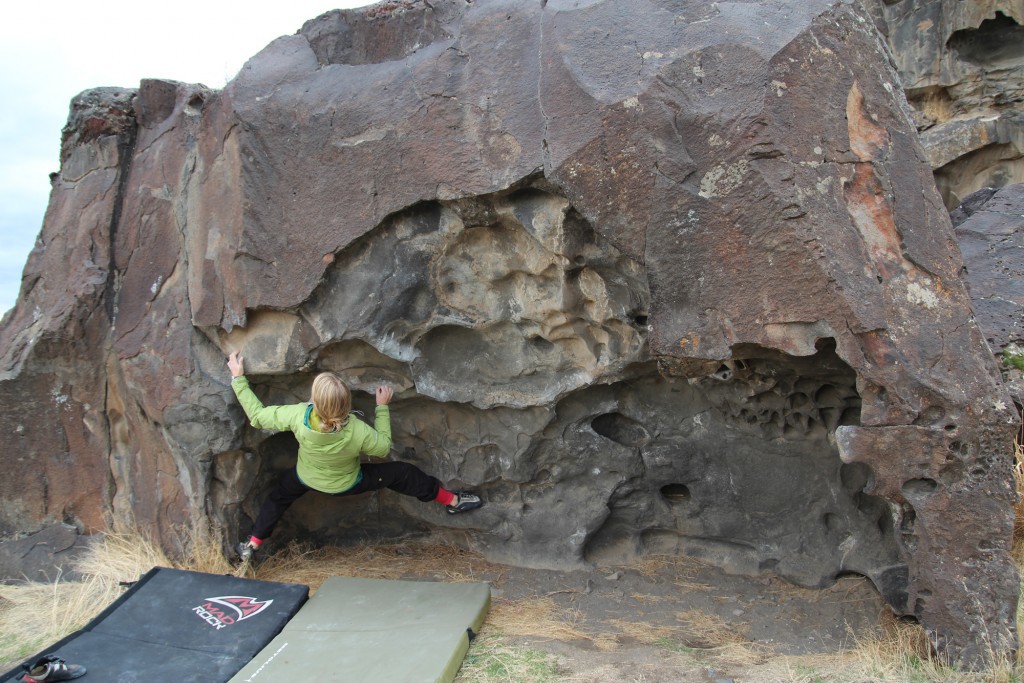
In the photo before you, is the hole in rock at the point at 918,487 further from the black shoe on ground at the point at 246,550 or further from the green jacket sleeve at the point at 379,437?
the black shoe on ground at the point at 246,550

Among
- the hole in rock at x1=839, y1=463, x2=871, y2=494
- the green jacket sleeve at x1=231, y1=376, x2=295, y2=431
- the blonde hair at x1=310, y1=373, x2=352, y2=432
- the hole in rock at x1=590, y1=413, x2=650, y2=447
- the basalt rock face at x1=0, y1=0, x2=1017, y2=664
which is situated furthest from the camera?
the hole in rock at x1=590, y1=413, x2=650, y2=447

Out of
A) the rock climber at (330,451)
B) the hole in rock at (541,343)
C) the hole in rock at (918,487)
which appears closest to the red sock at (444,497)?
the rock climber at (330,451)

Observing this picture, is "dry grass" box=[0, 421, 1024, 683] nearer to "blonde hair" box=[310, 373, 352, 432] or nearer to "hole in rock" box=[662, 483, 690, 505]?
"hole in rock" box=[662, 483, 690, 505]

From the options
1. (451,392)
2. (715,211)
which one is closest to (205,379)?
(451,392)

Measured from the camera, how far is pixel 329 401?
11.5 ft

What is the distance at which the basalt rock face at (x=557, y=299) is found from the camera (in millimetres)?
2877

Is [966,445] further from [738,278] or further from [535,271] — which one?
[535,271]

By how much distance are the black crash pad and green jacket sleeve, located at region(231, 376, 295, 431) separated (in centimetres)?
76

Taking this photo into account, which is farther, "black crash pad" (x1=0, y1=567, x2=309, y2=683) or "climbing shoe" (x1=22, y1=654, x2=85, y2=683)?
"black crash pad" (x1=0, y1=567, x2=309, y2=683)

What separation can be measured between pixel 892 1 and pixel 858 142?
26.1 ft

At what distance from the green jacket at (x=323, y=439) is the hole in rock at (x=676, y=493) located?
4.69 ft

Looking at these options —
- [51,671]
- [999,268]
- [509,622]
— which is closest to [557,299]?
[509,622]

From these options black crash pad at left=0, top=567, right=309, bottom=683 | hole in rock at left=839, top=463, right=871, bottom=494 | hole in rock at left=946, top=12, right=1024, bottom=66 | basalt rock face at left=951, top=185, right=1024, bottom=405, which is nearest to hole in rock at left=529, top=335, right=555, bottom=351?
hole in rock at left=839, top=463, right=871, bottom=494

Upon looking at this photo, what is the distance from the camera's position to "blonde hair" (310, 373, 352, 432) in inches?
138
